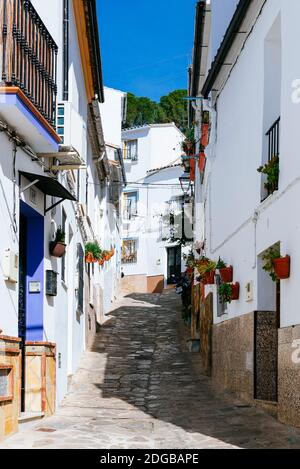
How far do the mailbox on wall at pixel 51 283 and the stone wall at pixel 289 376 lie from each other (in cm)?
380

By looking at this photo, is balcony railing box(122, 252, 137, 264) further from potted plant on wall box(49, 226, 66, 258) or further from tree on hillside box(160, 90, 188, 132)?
potted plant on wall box(49, 226, 66, 258)

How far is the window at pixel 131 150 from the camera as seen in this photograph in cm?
4464

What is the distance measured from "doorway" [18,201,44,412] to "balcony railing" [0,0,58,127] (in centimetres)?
161

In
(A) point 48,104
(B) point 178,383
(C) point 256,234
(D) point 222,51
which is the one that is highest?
(D) point 222,51

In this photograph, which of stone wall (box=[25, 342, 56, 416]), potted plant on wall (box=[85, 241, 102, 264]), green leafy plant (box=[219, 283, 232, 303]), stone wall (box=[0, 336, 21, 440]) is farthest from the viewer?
potted plant on wall (box=[85, 241, 102, 264])

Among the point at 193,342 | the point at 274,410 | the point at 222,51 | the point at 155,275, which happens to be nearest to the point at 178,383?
the point at 193,342

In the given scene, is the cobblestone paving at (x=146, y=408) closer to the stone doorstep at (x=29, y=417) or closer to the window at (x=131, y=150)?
the stone doorstep at (x=29, y=417)

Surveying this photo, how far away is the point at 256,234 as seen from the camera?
37.9ft

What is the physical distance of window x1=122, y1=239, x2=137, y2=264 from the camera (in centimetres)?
4306

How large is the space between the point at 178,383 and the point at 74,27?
7.42m

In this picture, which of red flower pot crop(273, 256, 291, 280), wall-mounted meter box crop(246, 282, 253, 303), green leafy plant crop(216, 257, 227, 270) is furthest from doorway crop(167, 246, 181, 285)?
red flower pot crop(273, 256, 291, 280)

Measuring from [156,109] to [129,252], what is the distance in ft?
72.1

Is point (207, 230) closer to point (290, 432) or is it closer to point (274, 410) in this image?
point (274, 410)

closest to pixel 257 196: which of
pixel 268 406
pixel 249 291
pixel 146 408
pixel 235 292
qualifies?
pixel 249 291
